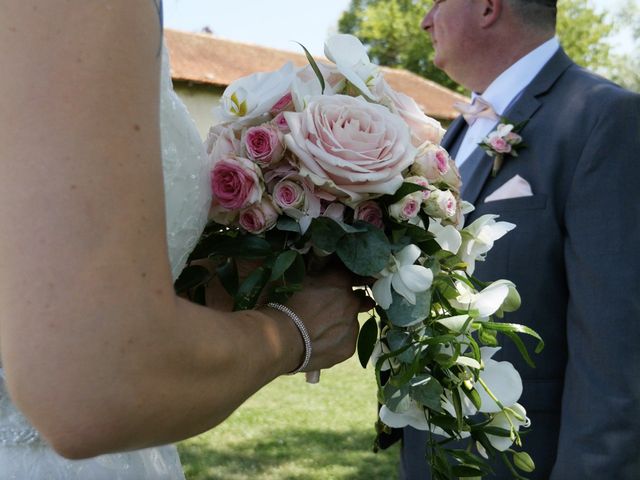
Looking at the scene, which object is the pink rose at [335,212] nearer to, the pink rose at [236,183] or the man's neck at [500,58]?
the pink rose at [236,183]

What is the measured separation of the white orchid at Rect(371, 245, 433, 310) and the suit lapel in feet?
6.13

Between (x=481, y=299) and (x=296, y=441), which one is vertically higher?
(x=481, y=299)

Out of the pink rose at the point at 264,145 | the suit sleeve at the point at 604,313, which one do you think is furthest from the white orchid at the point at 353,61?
the suit sleeve at the point at 604,313

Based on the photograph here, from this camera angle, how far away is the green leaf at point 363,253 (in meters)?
1.54

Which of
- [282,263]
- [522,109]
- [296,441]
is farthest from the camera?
[296,441]

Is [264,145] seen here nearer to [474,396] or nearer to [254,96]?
[254,96]

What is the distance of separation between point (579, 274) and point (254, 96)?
1805 mm

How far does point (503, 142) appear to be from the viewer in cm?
329

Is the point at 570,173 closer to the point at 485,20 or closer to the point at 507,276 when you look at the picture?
the point at 507,276

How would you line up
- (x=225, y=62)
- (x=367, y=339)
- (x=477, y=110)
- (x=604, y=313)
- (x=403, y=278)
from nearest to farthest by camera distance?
Answer: (x=403, y=278) < (x=367, y=339) < (x=604, y=313) < (x=477, y=110) < (x=225, y=62)

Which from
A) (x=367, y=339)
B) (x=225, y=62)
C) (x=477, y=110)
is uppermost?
(x=367, y=339)

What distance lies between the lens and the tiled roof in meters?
24.2

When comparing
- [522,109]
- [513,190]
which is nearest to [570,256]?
[513,190]

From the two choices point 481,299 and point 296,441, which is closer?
point 481,299
